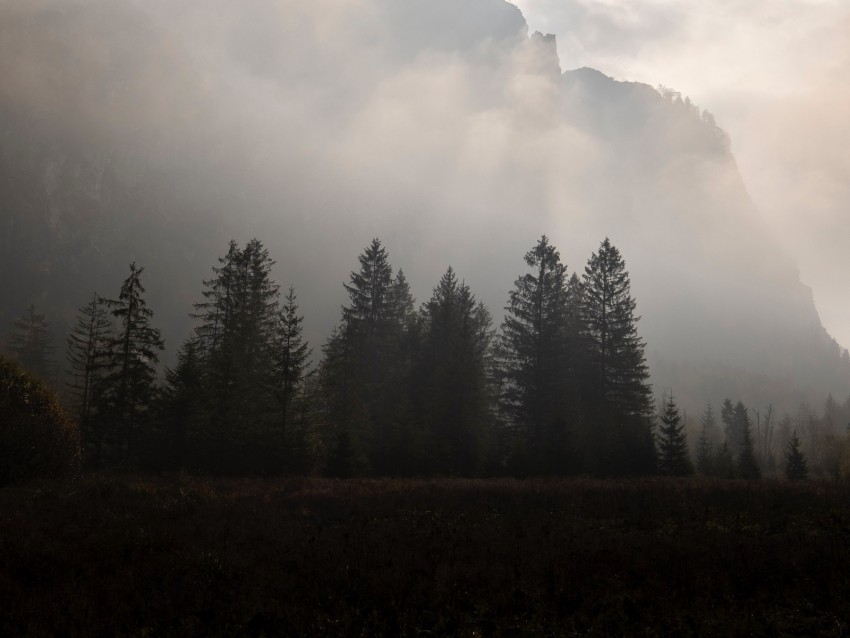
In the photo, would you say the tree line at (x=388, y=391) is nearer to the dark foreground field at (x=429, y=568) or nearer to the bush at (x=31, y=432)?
the bush at (x=31, y=432)

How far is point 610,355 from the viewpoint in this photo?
3812 centimetres

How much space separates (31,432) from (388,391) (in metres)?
21.4

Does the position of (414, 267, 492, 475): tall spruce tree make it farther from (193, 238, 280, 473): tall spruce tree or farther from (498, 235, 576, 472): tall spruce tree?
(193, 238, 280, 473): tall spruce tree

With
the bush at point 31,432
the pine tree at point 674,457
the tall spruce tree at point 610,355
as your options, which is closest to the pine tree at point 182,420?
the bush at point 31,432

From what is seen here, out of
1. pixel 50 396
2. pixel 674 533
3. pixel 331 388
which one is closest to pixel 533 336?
pixel 331 388

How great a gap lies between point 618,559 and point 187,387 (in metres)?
28.0

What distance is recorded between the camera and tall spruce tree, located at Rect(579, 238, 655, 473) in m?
36.5

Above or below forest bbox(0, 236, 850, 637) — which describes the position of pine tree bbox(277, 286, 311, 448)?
above

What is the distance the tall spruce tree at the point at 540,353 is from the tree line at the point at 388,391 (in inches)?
3.9

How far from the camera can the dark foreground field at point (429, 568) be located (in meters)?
7.73

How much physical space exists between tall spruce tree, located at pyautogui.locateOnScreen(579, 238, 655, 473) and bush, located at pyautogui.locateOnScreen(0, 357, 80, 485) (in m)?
27.3

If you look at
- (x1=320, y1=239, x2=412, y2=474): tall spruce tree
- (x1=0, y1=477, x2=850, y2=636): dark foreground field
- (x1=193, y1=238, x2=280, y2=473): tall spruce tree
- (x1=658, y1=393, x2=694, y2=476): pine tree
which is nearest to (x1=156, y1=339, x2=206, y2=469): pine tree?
(x1=193, y1=238, x2=280, y2=473): tall spruce tree

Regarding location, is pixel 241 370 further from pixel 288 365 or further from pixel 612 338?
pixel 612 338

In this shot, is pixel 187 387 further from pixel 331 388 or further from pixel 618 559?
pixel 618 559
